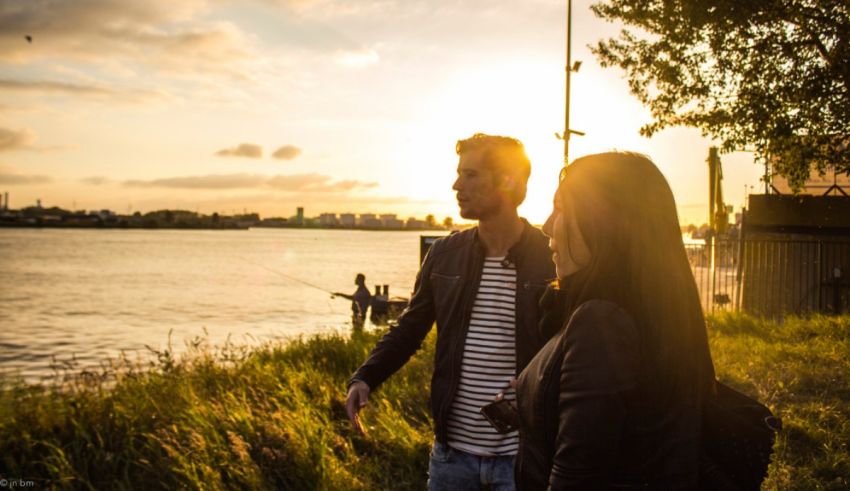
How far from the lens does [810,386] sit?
827 centimetres

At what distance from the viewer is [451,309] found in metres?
3.55

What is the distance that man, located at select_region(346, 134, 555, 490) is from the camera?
3295 mm

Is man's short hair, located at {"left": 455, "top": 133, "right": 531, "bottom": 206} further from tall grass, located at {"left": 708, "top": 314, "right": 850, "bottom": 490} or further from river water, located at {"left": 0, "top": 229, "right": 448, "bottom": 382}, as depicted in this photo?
river water, located at {"left": 0, "top": 229, "right": 448, "bottom": 382}

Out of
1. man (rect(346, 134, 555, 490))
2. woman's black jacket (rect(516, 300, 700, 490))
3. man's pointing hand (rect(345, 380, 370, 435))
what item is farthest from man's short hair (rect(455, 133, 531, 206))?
woman's black jacket (rect(516, 300, 700, 490))

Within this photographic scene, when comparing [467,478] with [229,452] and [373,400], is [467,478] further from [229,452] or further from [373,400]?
[373,400]

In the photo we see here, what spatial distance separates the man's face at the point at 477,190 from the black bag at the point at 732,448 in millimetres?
1952

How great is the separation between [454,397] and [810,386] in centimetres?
663

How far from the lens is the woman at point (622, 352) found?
1.66 m

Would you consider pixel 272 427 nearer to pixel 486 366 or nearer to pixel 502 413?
pixel 486 366

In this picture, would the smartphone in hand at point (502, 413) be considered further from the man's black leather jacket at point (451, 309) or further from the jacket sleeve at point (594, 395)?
the man's black leather jacket at point (451, 309)

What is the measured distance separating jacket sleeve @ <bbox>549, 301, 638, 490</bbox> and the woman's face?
0.70ft

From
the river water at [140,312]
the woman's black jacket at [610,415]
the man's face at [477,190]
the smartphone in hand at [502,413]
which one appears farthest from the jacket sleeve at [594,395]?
the river water at [140,312]

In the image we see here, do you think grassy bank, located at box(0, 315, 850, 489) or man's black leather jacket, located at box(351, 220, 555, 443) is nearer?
man's black leather jacket, located at box(351, 220, 555, 443)

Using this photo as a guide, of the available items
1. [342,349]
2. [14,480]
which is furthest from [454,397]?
[342,349]
